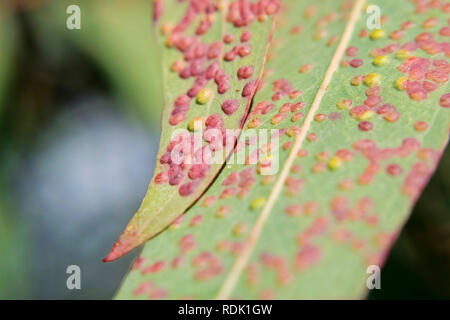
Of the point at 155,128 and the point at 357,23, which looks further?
the point at 155,128

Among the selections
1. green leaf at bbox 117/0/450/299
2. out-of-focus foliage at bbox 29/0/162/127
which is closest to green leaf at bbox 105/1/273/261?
green leaf at bbox 117/0/450/299

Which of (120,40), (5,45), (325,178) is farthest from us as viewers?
(120,40)

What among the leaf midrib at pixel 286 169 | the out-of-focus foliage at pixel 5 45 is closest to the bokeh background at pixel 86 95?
the out-of-focus foliage at pixel 5 45

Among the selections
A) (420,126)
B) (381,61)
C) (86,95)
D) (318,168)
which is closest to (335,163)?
(318,168)

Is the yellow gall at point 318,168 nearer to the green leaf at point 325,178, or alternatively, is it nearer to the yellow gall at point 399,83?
the green leaf at point 325,178

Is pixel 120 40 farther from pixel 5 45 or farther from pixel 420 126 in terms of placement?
pixel 420 126

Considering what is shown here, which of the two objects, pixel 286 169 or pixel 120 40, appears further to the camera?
pixel 120 40
